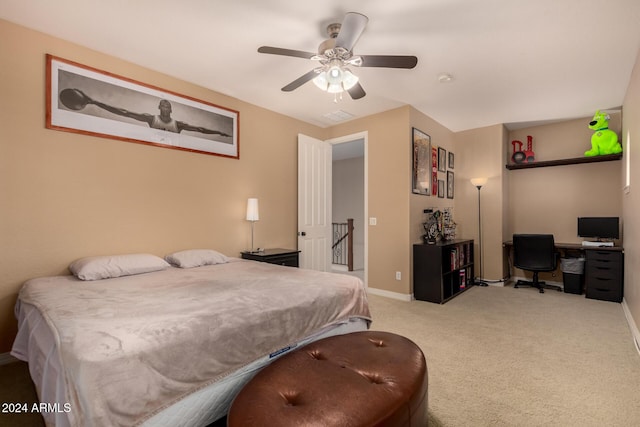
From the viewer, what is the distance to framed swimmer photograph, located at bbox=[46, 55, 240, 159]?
101 inches

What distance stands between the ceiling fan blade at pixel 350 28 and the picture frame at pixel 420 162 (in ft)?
7.70

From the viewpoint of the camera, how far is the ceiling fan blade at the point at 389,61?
2162mm

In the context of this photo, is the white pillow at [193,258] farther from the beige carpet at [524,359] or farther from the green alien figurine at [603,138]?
the green alien figurine at [603,138]

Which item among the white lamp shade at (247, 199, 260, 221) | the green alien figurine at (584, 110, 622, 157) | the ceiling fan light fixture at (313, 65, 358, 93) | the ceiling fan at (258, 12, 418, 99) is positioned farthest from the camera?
the green alien figurine at (584, 110, 622, 157)

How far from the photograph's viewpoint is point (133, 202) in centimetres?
292

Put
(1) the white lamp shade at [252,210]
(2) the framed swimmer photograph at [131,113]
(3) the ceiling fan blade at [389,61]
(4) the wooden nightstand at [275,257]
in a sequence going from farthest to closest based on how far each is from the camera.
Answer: (1) the white lamp shade at [252,210]
(4) the wooden nightstand at [275,257]
(2) the framed swimmer photograph at [131,113]
(3) the ceiling fan blade at [389,61]

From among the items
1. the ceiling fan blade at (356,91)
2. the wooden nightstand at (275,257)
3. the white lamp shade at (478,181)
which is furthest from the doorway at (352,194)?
the ceiling fan blade at (356,91)

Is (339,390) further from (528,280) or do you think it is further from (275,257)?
(528,280)

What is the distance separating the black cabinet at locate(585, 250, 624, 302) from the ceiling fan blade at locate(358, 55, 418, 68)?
3.87m

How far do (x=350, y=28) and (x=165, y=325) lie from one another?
206 centimetres

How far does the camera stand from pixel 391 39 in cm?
252

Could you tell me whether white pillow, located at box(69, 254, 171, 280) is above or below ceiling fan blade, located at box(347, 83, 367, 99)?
below

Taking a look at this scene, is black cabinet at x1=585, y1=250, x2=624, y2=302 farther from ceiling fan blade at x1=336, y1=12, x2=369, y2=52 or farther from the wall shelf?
ceiling fan blade at x1=336, y1=12, x2=369, y2=52

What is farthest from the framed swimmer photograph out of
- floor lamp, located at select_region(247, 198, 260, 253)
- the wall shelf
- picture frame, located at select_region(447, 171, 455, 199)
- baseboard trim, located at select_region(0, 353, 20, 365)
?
the wall shelf
